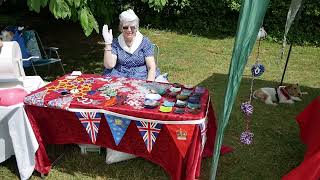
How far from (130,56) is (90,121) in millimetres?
1125

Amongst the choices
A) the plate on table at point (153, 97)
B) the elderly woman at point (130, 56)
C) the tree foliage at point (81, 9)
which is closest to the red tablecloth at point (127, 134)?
the plate on table at point (153, 97)

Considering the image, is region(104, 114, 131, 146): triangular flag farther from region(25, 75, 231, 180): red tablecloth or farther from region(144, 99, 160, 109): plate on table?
region(144, 99, 160, 109): plate on table

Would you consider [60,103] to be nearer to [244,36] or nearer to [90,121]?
[90,121]

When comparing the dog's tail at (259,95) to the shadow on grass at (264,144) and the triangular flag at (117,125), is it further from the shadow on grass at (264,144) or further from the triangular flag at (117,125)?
the triangular flag at (117,125)

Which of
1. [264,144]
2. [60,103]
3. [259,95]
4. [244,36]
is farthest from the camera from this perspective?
[259,95]

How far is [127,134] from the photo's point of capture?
122 inches

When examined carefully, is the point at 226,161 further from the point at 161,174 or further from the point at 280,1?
the point at 280,1

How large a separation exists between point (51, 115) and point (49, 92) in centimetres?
23

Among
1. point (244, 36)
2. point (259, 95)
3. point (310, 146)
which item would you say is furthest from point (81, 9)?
point (259, 95)

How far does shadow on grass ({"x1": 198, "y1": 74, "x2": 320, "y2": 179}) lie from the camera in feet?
11.7

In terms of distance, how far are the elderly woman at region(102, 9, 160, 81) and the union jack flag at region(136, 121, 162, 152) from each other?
106 centimetres

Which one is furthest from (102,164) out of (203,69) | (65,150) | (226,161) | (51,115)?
(203,69)

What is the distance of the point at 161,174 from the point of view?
344 cm

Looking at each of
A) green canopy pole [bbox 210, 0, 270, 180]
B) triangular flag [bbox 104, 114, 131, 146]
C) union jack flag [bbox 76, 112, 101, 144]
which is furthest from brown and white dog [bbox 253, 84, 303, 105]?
green canopy pole [bbox 210, 0, 270, 180]
